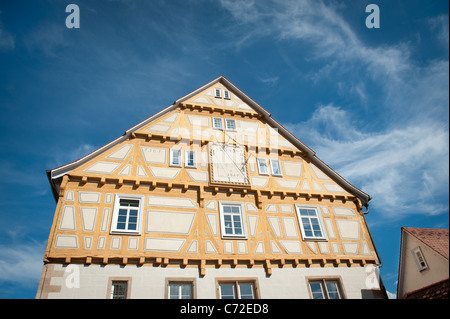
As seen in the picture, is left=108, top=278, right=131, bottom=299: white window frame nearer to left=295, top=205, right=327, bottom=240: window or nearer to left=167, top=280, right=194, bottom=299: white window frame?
left=167, top=280, right=194, bottom=299: white window frame

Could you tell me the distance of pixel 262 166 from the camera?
14172 millimetres

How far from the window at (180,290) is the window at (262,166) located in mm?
5720

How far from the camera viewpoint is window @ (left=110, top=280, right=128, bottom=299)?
9766 millimetres

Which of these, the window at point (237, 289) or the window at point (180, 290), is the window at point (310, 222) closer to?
the window at point (237, 289)

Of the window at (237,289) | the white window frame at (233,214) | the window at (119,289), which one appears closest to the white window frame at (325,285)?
the window at (237,289)

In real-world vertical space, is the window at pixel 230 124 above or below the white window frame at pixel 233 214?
above

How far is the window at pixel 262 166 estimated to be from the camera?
14.0m

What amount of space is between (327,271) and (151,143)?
8.70 m

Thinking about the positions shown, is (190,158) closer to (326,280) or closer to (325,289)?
(326,280)

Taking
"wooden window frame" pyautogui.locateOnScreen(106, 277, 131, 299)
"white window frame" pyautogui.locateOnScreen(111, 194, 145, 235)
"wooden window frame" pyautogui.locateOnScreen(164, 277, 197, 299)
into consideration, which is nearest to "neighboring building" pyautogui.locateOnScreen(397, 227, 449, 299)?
"wooden window frame" pyautogui.locateOnScreen(164, 277, 197, 299)

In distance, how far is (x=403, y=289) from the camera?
20.5 metres

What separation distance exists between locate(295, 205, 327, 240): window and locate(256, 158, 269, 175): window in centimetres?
203
